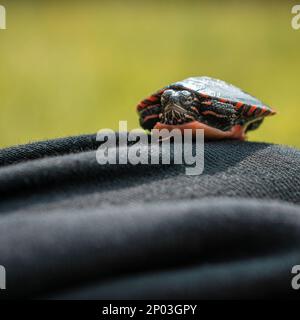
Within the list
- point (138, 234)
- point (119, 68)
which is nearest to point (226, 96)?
point (138, 234)

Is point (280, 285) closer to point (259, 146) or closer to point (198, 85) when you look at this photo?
point (259, 146)

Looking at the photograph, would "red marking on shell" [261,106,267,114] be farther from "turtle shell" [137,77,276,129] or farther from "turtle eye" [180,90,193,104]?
"turtle eye" [180,90,193,104]

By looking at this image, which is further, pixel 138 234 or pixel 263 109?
pixel 263 109
